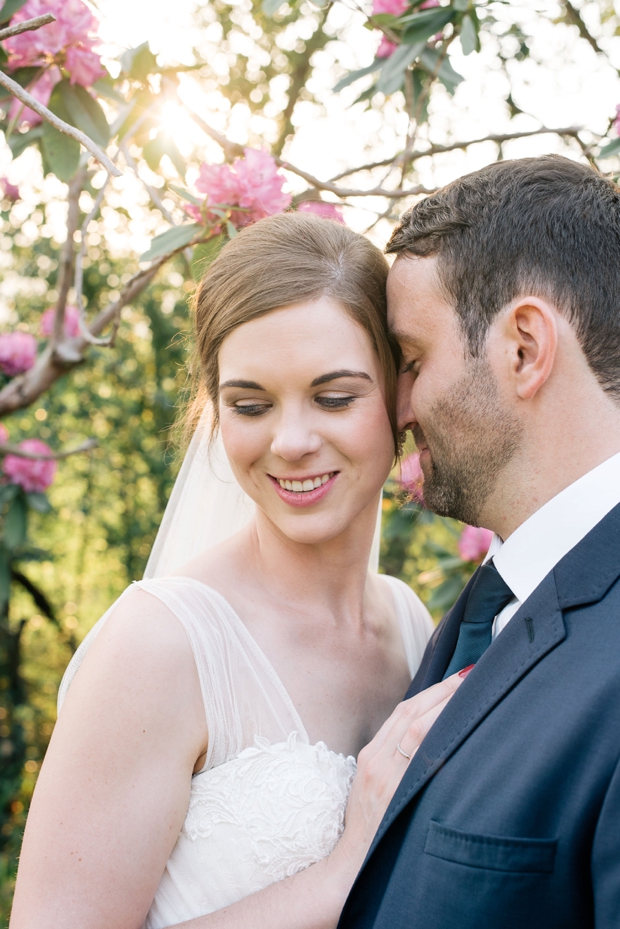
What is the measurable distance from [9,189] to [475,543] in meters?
2.59

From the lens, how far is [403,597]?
2.67m

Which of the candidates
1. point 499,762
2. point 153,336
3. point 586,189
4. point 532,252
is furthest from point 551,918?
point 153,336

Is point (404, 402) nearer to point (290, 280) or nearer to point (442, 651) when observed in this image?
point (290, 280)

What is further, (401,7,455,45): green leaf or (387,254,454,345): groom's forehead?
(401,7,455,45): green leaf

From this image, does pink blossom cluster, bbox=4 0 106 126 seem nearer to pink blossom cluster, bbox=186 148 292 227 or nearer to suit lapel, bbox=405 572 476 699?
pink blossom cluster, bbox=186 148 292 227

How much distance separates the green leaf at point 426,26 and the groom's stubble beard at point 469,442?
4.03ft

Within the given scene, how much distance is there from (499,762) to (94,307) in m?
4.96

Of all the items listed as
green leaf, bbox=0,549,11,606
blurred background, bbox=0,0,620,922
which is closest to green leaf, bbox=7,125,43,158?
blurred background, bbox=0,0,620,922

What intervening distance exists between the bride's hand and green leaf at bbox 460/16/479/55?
5.89ft

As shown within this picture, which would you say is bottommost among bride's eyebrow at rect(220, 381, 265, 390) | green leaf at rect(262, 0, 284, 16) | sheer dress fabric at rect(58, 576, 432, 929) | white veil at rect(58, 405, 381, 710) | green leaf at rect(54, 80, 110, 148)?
sheer dress fabric at rect(58, 576, 432, 929)

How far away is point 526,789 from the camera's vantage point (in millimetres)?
1310

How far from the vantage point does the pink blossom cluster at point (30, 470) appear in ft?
13.7

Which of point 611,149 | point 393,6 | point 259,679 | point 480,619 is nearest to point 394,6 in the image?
point 393,6

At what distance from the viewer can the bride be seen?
1.63m
